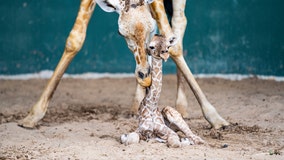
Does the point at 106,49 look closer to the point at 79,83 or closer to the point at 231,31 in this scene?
the point at 79,83

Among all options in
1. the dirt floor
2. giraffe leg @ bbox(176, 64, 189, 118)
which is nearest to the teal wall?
the dirt floor

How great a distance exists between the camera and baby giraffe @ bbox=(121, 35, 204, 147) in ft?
17.2

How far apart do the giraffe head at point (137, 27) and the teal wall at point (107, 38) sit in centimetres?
354

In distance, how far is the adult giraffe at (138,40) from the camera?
17.6ft

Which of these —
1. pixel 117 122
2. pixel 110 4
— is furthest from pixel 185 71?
pixel 110 4

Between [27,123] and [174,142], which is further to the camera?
[27,123]

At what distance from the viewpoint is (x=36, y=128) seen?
632 cm

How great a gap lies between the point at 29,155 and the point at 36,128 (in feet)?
4.13

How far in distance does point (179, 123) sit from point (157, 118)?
0.19 metres

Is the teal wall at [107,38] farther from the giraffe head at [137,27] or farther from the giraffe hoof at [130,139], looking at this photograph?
the giraffe hoof at [130,139]

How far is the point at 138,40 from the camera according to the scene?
534 cm

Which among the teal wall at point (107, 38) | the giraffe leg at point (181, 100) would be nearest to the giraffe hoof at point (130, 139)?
the giraffe leg at point (181, 100)

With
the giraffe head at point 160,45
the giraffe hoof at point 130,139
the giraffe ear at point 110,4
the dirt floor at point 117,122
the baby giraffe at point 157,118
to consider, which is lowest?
the dirt floor at point 117,122

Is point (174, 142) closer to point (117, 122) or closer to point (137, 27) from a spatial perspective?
point (137, 27)
